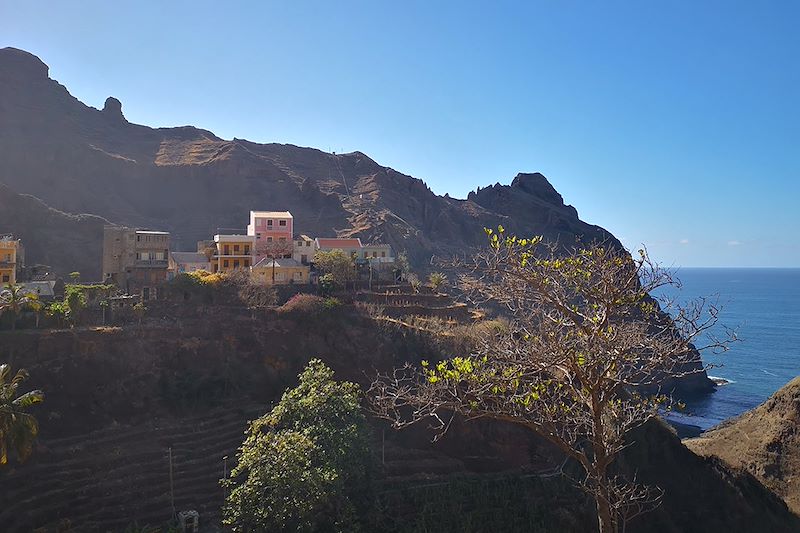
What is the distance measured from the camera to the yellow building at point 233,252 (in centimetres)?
4300

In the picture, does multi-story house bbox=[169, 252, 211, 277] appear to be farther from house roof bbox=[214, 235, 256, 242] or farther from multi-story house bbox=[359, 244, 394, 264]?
multi-story house bbox=[359, 244, 394, 264]

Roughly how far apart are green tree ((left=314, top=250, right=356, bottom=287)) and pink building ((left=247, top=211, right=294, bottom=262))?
530 cm

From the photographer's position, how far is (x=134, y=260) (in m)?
36.6

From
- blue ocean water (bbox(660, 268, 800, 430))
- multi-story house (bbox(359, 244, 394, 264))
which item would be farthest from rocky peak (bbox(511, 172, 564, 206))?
multi-story house (bbox(359, 244, 394, 264))

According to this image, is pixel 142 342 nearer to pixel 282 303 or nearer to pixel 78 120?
pixel 282 303

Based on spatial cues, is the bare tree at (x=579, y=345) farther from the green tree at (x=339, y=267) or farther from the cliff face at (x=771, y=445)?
the cliff face at (x=771, y=445)

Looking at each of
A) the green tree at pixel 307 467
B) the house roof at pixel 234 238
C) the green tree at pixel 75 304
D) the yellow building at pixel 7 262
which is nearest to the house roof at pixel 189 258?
the house roof at pixel 234 238

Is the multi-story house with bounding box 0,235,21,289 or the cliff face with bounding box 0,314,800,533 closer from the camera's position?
the cliff face with bounding box 0,314,800,533

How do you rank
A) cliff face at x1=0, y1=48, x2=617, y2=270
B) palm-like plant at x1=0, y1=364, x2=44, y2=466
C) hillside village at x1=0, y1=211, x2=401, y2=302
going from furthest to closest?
cliff face at x1=0, y1=48, x2=617, y2=270 → hillside village at x1=0, y1=211, x2=401, y2=302 → palm-like plant at x1=0, y1=364, x2=44, y2=466

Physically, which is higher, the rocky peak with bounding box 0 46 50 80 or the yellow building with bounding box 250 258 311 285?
the rocky peak with bounding box 0 46 50 80

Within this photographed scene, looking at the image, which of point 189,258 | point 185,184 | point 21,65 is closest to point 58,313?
point 189,258

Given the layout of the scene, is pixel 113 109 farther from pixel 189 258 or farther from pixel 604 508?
pixel 604 508

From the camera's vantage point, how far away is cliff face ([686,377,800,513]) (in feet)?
102

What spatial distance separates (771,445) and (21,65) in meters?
102
